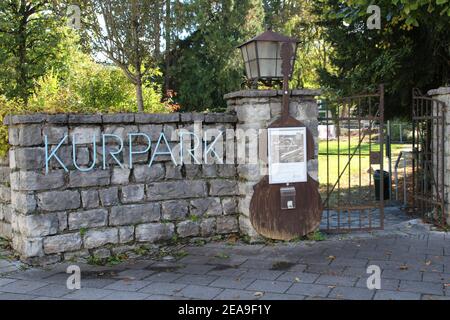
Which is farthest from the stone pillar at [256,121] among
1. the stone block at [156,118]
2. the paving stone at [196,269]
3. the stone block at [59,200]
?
the stone block at [59,200]

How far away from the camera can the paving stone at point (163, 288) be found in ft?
14.2

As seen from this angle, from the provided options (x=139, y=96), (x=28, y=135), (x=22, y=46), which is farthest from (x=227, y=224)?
(x=22, y=46)

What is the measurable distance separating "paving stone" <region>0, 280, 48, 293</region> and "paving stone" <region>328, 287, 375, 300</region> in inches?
107

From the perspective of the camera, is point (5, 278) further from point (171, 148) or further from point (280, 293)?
point (280, 293)

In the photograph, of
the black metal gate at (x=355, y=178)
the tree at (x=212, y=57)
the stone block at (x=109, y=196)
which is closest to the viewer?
the stone block at (x=109, y=196)

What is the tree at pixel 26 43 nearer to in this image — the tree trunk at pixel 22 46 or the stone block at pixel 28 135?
the tree trunk at pixel 22 46

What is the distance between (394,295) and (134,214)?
3025 mm

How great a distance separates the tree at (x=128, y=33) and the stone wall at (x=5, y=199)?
13.4 feet

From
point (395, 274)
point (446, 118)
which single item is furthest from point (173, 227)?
point (446, 118)

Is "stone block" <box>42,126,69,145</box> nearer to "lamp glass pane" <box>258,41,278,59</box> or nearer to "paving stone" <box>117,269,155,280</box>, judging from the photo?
"paving stone" <box>117,269,155,280</box>

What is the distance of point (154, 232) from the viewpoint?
5.80 m

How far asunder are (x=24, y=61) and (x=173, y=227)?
32.9 ft

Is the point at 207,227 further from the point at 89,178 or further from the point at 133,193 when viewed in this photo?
the point at 89,178

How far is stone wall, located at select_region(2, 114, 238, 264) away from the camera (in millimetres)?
5188
